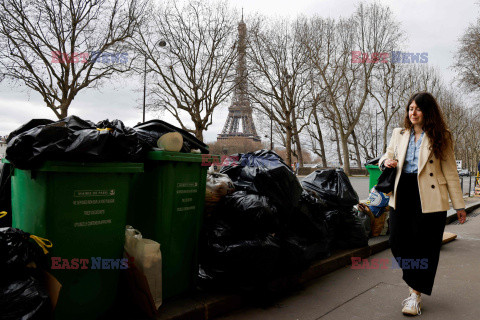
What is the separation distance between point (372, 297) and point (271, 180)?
1313 millimetres

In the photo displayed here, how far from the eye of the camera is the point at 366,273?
3.73 meters

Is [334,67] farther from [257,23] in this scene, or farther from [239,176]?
[239,176]

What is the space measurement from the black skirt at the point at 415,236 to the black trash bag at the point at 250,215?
→ 3.18 ft

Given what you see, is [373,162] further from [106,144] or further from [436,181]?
[106,144]

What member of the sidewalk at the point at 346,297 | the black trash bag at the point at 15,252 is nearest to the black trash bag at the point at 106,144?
the black trash bag at the point at 15,252

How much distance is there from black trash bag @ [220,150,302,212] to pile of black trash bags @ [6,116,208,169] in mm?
1073

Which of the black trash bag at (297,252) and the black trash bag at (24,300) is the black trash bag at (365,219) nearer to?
the black trash bag at (297,252)

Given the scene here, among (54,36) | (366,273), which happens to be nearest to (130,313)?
(366,273)

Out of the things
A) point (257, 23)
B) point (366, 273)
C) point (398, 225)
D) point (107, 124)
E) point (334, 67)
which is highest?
point (257, 23)

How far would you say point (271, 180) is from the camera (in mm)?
3143

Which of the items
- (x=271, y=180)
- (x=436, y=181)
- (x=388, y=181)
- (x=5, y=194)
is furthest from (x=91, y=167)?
(x=436, y=181)

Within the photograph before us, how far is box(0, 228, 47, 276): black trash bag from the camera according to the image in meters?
1.71

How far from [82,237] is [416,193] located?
235cm
